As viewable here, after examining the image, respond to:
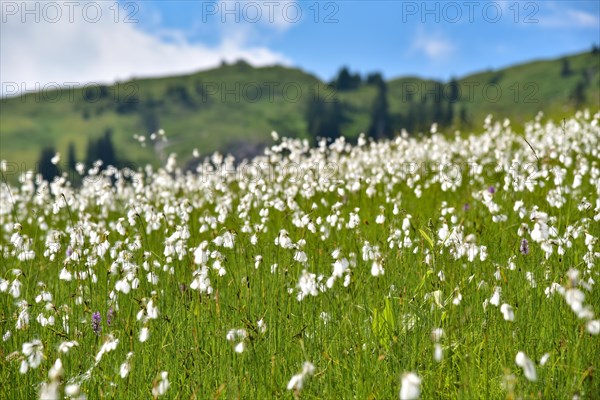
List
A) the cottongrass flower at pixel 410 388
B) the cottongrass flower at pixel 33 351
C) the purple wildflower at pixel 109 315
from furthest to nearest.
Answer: the purple wildflower at pixel 109 315 → the cottongrass flower at pixel 33 351 → the cottongrass flower at pixel 410 388

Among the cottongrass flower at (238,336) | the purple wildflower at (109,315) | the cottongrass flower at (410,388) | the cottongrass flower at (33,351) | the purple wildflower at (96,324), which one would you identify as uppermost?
the cottongrass flower at (410,388)

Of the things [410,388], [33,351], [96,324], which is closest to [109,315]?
[96,324]

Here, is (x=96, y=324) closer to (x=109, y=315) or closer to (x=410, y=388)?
(x=109, y=315)

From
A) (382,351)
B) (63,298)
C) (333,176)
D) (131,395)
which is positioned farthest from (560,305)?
(333,176)

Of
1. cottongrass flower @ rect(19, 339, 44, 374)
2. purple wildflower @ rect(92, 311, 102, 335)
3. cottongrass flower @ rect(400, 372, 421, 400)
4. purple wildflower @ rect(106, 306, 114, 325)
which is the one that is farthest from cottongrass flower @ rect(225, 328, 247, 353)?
purple wildflower @ rect(106, 306, 114, 325)

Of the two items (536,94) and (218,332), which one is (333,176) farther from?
(536,94)

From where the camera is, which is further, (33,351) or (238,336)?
(238,336)

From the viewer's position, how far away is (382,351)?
406 cm

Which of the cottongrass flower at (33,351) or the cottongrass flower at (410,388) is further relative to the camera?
the cottongrass flower at (33,351)

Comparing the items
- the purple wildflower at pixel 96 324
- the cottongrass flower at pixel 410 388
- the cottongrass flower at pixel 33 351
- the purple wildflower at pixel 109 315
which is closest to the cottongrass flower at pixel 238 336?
the cottongrass flower at pixel 33 351

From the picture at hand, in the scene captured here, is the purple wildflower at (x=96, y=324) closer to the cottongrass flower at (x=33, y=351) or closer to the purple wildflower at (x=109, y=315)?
the purple wildflower at (x=109, y=315)

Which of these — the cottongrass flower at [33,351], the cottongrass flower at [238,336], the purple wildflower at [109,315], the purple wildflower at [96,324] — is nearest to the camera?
the cottongrass flower at [33,351]

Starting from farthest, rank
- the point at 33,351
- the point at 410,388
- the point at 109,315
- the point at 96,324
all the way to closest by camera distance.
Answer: the point at 109,315
the point at 96,324
the point at 33,351
the point at 410,388

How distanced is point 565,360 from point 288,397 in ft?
6.74
